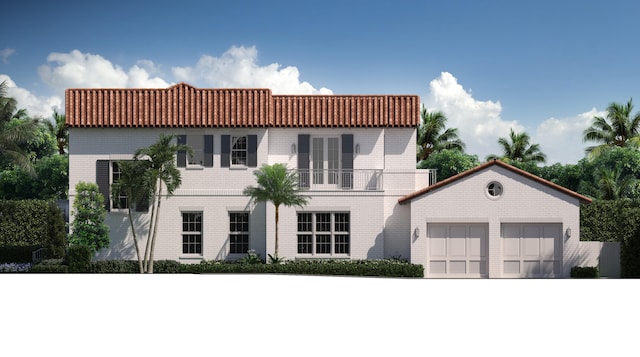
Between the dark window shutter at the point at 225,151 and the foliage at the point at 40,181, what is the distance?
95.3 feet

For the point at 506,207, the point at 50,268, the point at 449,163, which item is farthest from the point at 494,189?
the point at 449,163

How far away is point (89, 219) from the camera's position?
30875 mm

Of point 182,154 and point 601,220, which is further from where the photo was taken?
point 601,220

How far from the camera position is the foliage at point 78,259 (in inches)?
1148

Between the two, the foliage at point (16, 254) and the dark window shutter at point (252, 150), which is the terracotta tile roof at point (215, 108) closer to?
the dark window shutter at point (252, 150)

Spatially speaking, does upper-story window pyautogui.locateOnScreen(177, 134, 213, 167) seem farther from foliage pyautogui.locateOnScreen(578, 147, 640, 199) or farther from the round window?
foliage pyautogui.locateOnScreen(578, 147, 640, 199)

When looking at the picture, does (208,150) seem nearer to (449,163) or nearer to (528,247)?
(528,247)

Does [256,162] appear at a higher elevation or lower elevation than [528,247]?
higher

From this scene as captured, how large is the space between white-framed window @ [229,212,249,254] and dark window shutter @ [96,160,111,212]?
19.3 feet

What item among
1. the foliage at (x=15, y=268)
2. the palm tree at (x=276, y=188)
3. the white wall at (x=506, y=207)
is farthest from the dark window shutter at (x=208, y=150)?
the white wall at (x=506, y=207)

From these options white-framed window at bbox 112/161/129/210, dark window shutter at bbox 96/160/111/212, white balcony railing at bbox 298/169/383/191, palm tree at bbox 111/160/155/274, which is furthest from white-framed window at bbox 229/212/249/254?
dark window shutter at bbox 96/160/111/212

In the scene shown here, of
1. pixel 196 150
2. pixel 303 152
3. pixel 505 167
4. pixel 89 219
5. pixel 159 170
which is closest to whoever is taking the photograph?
pixel 505 167

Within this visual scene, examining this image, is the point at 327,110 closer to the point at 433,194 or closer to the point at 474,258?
the point at 433,194

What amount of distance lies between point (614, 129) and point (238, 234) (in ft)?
115
